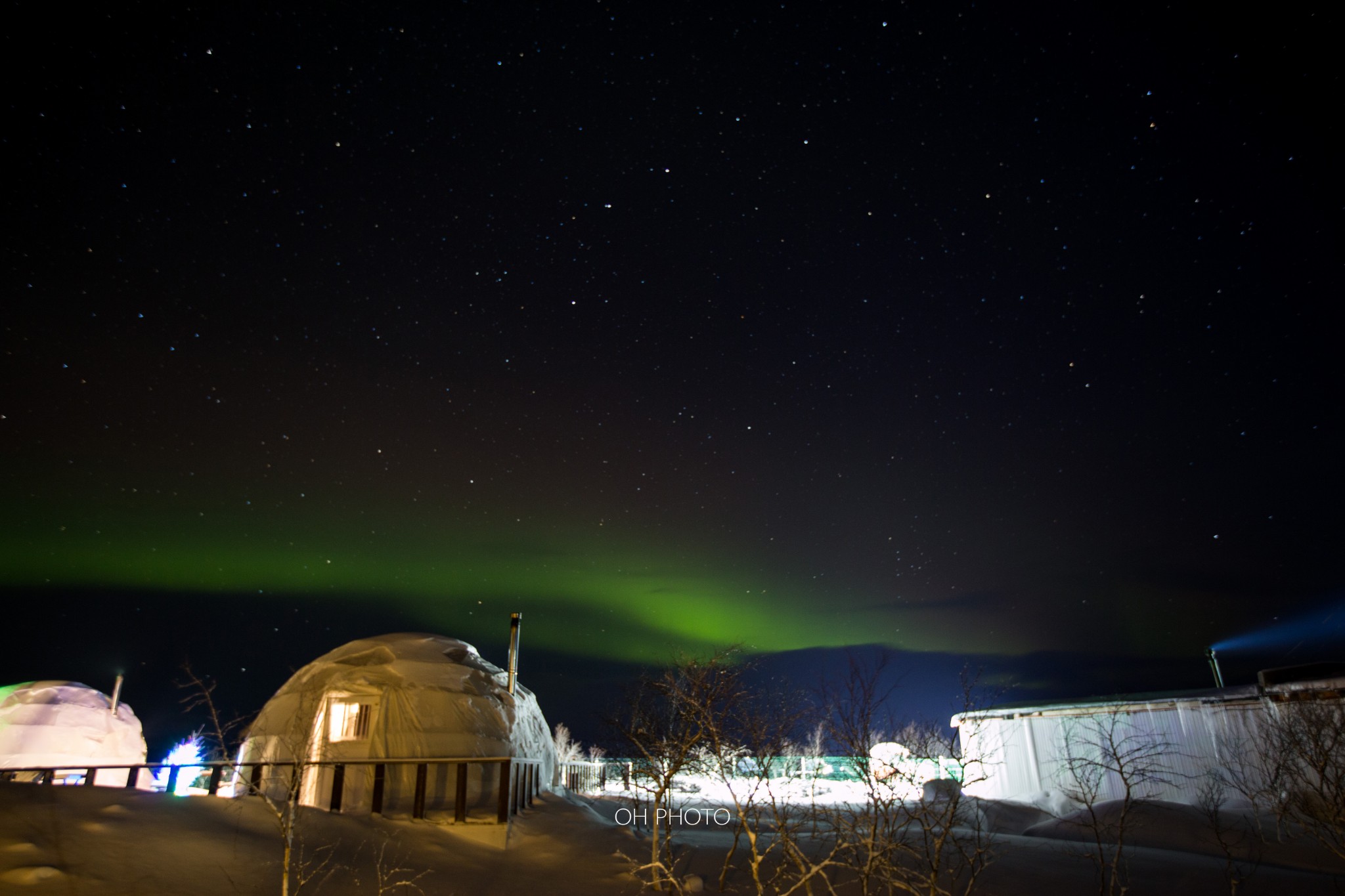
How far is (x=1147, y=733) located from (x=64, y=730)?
3553 cm

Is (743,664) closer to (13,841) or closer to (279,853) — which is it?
(279,853)

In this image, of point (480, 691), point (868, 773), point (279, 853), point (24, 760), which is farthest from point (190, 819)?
point (24, 760)

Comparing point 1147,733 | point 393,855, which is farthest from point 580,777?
point 393,855

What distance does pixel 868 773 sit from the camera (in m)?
9.02

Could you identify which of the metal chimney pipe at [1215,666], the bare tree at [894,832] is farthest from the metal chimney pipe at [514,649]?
the metal chimney pipe at [1215,666]

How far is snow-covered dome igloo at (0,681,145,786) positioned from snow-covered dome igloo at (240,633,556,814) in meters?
12.0

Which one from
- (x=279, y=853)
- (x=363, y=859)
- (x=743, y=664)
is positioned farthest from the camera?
(x=743, y=664)

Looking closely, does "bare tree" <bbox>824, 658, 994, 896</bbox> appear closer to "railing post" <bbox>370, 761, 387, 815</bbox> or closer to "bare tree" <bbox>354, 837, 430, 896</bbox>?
"bare tree" <bbox>354, 837, 430, 896</bbox>

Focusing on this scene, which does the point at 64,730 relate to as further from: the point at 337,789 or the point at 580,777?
the point at 337,789

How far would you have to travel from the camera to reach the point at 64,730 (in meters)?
23.9

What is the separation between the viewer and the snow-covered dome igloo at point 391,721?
15.2 meters

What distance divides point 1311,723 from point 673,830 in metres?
14.0

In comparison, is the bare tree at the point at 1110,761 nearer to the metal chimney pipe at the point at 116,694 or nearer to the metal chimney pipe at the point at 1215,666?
the metal chimney pipe at the point at 1215,666

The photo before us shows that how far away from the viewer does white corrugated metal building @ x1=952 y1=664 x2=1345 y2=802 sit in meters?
17.0
